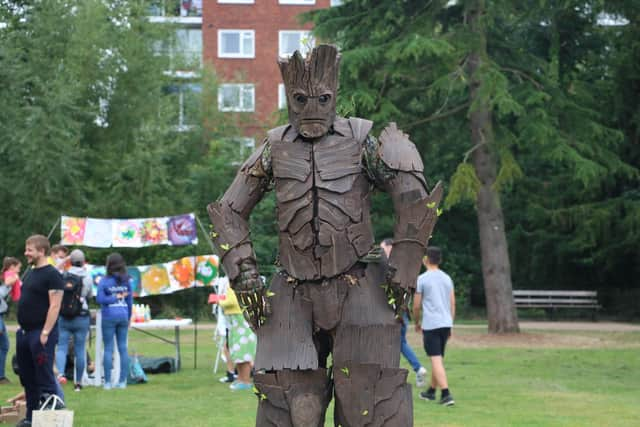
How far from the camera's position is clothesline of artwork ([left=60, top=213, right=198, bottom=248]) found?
16594 mm

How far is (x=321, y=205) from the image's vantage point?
6328 millimetres

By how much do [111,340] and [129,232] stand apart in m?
3.91

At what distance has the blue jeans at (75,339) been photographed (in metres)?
13.0

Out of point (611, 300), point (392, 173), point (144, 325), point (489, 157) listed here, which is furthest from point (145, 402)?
point (611, 300)

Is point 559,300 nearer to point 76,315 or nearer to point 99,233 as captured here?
point 99,233

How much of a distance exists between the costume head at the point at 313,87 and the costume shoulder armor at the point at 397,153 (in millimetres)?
377

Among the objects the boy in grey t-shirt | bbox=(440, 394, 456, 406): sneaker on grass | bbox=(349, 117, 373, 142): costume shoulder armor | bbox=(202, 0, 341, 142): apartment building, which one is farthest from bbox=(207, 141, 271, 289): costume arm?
bbox=(202, 0, 341, 142): apartment building

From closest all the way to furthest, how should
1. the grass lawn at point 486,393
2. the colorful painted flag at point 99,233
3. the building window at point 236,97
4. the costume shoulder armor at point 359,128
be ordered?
1. the costume shoulder armor at point 359,128
2. the grass lawn at point 486,393
3. the colorful painted flag at point 99,233
4. the building window at point 236,97

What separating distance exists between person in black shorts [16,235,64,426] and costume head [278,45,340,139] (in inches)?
159

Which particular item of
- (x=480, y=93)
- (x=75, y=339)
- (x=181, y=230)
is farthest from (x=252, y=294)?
(x=480, y=93)

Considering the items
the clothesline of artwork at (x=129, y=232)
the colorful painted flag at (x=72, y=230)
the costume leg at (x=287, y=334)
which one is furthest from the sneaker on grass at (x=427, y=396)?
the colorful painted flag at (x=72, y=230)

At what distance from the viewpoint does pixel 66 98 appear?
28.1m

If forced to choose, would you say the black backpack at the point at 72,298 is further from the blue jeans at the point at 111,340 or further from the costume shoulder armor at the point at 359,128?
the costume shoulder armor at the point at 359,128

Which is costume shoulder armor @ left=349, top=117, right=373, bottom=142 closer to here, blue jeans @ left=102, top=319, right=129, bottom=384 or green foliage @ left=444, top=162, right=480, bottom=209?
blue jeans @ left=102, top=319, right=129, bottom=384
